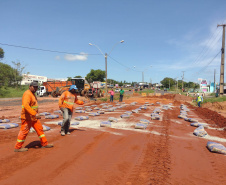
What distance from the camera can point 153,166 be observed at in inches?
146

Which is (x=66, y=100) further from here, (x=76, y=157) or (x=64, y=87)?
(x=64, y=87)

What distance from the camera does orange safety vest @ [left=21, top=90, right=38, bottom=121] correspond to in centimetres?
409

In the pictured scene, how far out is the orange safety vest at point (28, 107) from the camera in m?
4.09

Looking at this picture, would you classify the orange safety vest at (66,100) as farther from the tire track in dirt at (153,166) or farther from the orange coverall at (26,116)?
the tire track in dirt at (153,166)

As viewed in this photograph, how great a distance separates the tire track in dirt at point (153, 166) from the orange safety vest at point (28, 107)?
8.97ft

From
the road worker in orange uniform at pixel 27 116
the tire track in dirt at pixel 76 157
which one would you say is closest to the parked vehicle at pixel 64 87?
the tire track in dirt at pixel 76 157

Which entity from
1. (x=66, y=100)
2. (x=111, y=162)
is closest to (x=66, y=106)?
(x=66, y=100)

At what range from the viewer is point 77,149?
4.62m

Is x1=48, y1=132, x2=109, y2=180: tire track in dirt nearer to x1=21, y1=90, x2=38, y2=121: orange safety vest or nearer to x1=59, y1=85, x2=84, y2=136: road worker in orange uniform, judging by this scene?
x1=59, y1=85, x2=84, y2=136: road worker in orange uniform

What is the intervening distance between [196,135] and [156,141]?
2.01 metres

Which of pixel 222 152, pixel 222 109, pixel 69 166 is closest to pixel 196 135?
pixel 222 152

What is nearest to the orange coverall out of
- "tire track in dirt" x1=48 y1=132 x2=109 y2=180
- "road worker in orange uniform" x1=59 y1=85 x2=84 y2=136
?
"tire track in dirt" x1=48 y1=132 x2=109 y2=180

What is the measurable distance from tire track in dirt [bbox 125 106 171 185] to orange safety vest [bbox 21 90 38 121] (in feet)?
8.97

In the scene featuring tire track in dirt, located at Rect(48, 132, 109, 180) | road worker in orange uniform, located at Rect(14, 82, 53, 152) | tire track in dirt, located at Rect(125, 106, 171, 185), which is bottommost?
tire track in dirt, located at Rect(125, 106, 171, 185)
